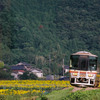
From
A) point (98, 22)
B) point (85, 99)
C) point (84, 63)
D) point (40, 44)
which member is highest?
point (98, 22)

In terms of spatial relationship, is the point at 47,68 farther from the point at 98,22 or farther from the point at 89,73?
the point at 89,73

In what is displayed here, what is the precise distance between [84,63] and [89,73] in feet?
3.55

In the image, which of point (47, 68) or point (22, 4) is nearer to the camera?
point (47, 68)

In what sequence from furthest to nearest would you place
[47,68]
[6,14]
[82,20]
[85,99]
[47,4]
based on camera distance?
[47,4]
[82,20]
[6,14]
[47,68]
[85,99]

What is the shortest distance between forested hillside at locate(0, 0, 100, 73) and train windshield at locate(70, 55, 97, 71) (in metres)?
75.1

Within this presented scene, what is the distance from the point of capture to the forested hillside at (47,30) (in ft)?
429

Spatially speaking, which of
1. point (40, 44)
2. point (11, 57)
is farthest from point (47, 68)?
point (40, 44)

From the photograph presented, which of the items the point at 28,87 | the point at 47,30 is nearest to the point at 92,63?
the point at 28,87

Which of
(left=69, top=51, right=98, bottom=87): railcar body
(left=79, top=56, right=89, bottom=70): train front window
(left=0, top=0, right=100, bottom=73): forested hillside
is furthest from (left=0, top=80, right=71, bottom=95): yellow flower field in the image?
(left=0, top=0, right=100, bottom=73): forested hillside

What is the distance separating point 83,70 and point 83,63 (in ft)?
2.26

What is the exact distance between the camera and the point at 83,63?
40.4 m

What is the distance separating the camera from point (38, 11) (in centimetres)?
18462

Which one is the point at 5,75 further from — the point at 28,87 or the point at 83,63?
the point at 83,63

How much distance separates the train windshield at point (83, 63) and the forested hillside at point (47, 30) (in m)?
75.1
